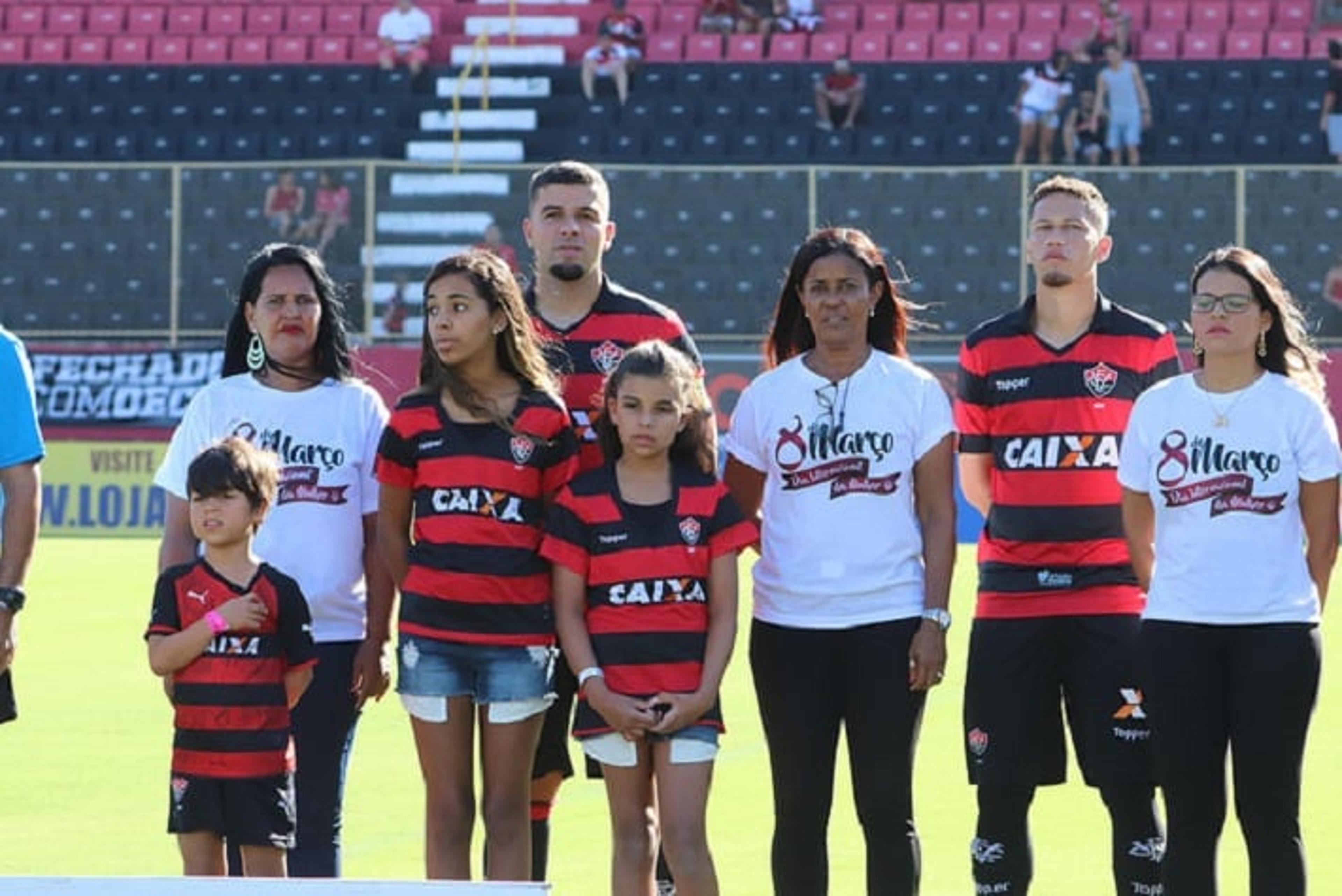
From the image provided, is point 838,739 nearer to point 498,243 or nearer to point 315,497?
point 315,497

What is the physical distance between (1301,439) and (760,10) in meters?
26.6

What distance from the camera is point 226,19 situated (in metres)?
33.8

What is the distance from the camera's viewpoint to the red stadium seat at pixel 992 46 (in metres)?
31.4

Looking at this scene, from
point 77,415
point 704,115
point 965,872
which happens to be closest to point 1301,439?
point 965,872

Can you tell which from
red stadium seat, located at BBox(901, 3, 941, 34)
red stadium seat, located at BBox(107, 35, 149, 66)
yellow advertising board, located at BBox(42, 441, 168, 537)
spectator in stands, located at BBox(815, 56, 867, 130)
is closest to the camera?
yellow advertising board, located at BBox(42, 441, 168, 537)

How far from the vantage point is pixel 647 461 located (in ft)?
22.4

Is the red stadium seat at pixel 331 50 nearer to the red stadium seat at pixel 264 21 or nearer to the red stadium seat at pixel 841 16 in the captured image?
the red stadium seat at pixel 264 21

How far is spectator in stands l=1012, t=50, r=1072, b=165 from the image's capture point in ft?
94.2

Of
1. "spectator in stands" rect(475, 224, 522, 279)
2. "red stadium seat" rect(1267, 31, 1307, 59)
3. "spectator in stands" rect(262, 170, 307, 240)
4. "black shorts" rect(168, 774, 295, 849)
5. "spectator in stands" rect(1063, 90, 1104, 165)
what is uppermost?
"red stadium seat" rect(1267, 31, 1307, 59)

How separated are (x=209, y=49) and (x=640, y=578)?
90.5 feet

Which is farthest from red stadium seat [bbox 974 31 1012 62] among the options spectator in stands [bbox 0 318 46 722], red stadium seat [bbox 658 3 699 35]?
spectator in stands [bbox 0 318 46 722]

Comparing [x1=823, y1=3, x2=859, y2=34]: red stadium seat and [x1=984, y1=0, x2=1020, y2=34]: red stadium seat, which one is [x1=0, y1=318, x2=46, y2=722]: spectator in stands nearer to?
[x1=984, y1=0, x2=1020, y2=34]: red stadium seat

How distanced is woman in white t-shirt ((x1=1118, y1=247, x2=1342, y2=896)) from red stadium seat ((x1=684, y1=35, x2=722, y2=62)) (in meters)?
25.5

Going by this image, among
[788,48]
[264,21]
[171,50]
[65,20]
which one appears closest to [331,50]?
[264,21]
